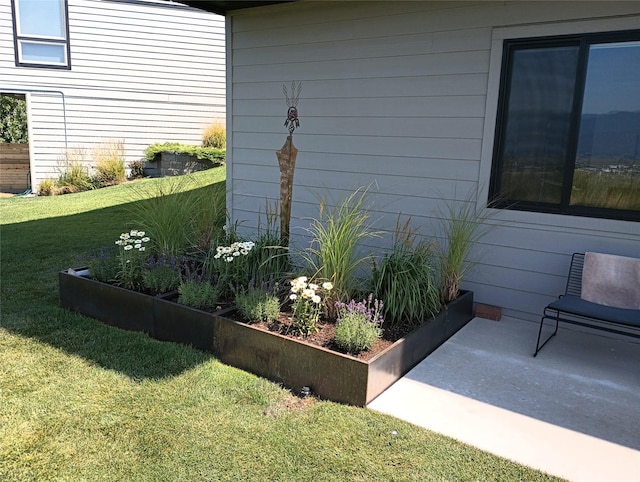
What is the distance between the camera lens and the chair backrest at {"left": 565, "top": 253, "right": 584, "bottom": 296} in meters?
3.69

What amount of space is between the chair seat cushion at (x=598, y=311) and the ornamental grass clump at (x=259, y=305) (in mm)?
1751

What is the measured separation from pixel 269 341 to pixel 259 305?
297 millimetres

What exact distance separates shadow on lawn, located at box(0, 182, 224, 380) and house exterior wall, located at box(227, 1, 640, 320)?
54.5 inches

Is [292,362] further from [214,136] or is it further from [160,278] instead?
[214,136]

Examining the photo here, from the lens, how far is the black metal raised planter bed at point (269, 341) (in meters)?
2.77

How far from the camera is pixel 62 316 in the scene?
3.89 meters

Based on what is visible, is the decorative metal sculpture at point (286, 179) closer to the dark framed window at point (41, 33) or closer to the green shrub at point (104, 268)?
the green shrub at point (104, 268)

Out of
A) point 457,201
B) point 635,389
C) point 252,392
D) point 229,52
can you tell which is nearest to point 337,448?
point 252,392

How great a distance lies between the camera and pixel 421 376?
3.07 meters

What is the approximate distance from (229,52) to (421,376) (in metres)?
3.99

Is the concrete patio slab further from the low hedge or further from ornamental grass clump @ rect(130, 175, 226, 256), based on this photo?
the low hedge

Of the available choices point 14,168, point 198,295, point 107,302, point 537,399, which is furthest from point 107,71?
point 537,399

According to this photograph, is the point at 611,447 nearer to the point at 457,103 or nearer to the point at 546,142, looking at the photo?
the point at 546,142

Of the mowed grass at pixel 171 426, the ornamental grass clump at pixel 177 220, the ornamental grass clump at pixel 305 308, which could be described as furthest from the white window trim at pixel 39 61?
the ornamental grass clump at pixel 305 308
